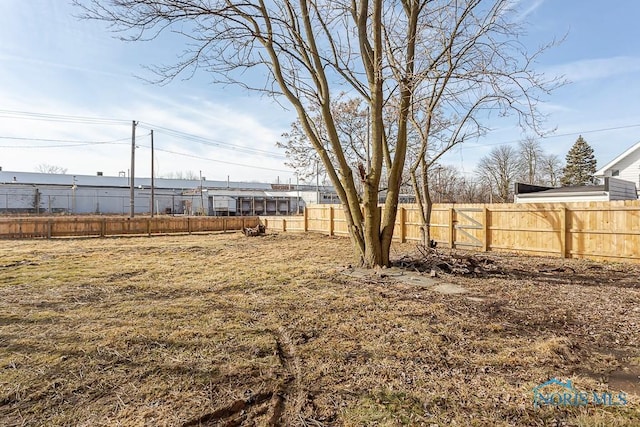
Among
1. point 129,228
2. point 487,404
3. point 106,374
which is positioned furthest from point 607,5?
point 129,228

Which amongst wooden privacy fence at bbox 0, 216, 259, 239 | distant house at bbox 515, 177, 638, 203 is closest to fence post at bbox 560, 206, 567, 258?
distant house at bbox 515, 177, 638, 203

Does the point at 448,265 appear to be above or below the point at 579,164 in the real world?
below

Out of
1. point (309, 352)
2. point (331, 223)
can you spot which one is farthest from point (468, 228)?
point (309, 352)

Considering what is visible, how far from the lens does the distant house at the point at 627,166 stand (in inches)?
654

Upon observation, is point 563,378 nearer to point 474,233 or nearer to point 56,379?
point 56,379

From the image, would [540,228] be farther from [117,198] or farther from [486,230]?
[117,198]

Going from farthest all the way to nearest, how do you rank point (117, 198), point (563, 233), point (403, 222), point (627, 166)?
point (117, 198) → point (627, 166) → point (403, 222) → point (563, 233)

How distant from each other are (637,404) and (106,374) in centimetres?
368

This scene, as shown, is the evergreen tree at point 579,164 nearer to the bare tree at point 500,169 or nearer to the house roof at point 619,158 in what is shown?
the bare tree at point 500,169

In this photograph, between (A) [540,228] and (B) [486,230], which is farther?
(B) [486,230]

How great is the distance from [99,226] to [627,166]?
28550 millimetres

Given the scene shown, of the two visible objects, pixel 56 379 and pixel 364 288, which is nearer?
pixel 56 379

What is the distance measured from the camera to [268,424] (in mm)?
1893

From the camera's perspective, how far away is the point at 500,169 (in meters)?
33.6
